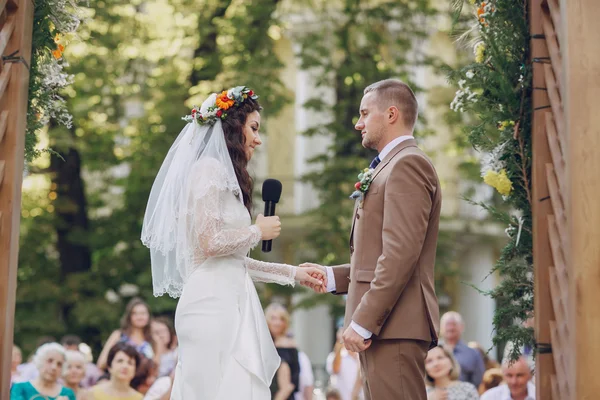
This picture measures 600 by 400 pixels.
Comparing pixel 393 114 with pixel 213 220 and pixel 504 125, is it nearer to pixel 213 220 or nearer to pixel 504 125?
pixel 504 125

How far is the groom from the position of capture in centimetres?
552

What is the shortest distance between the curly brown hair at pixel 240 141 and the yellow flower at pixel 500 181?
1.53 meters

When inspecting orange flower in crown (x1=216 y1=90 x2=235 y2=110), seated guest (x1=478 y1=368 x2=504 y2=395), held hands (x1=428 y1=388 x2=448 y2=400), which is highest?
orange flower in crown (x1=216 y1=90 x2=235 y2=110)

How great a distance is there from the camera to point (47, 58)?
258 inches

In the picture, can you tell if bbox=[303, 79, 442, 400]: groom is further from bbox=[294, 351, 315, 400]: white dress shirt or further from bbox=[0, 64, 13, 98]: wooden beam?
bbox=[294, 351, 315, 400]: white dress shirt

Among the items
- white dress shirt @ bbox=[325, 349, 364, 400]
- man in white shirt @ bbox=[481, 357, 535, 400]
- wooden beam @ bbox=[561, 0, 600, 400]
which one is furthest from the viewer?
white dress shirt @ bbox=[325, 349, 364, 400]

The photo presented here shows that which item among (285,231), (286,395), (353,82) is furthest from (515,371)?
(285,231)

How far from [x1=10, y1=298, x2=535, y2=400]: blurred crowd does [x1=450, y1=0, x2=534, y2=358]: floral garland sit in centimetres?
31

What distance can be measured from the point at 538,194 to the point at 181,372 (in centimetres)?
236

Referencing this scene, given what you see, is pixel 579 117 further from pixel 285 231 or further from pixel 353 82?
pixel 285 231

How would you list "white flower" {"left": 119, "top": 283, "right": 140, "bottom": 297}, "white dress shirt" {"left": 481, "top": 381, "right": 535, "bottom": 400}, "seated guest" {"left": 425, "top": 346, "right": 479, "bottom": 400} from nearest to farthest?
"white dress shirt" {"left": 481, "top": 381, "right": 535, "bottom": 400}
"seated guest" {"left": 425, "top": 346, "right": 479, "bottom": 400}
"white flower" {"left": 119, "top": 283, "right": 140, "bottom": 297}

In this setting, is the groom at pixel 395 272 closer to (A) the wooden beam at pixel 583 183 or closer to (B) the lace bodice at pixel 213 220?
(B) the lace bodice at pixel 213 220

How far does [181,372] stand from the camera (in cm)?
601

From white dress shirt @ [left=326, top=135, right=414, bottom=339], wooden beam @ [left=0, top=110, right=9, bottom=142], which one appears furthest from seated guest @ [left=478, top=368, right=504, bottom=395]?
wooden beam @ [left=0, top=110, right=9, bottom=142]
